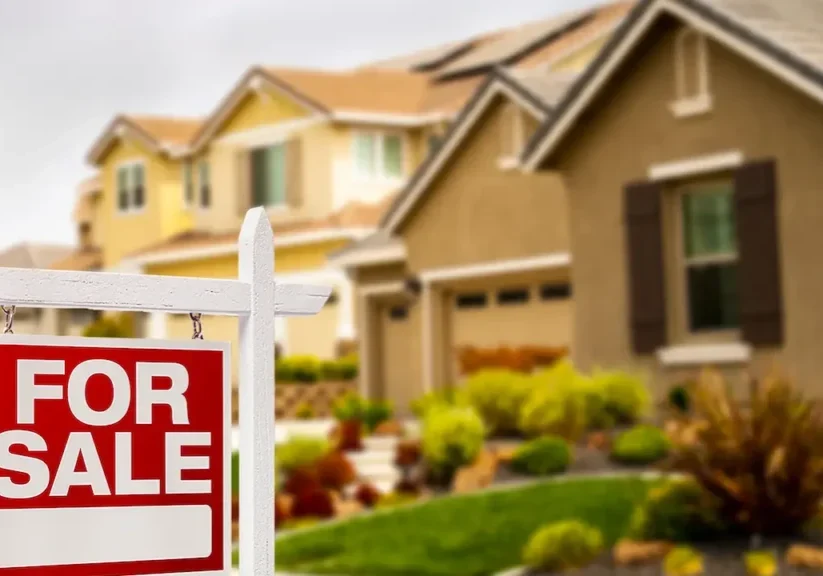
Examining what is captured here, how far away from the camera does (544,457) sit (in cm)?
1659

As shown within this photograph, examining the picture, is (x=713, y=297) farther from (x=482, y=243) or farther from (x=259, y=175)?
(x=259, y=175)

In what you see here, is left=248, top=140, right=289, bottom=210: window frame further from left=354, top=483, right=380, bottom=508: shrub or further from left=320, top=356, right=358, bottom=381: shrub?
left=354, top=483, right=380, bottom=508: shrub

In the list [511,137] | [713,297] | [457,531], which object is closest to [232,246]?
[511,137]

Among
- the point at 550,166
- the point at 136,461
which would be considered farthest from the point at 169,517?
the point at 550,166

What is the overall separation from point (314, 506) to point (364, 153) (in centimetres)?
1704

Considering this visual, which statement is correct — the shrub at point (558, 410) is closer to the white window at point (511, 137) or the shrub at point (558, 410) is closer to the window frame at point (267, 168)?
the white window at point (511, 137)

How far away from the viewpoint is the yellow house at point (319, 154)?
32.7m

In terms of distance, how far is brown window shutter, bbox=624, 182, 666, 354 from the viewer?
745 inches

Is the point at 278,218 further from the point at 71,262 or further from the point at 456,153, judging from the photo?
the point at 71,262

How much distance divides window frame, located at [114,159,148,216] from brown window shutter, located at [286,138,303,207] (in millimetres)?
7258

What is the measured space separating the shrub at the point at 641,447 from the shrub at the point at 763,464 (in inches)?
141

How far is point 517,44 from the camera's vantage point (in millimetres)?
34844

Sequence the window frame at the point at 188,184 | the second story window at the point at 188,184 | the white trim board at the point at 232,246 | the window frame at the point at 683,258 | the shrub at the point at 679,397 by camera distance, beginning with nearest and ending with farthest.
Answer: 1. the shrub at the point at 679,397
2. the window frame at the point at 683,258
3. the white trim board at the point at 232,246
4. the window frame at the point at 188,184
5. the second story window at the point at 188,184

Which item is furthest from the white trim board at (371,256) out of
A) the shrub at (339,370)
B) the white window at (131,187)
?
the white window at (131,187)
